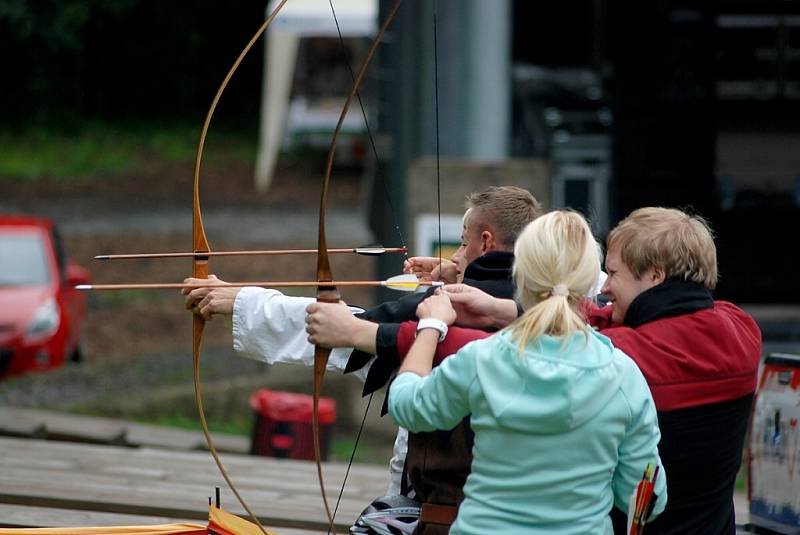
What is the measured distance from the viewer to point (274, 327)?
3.01 meters

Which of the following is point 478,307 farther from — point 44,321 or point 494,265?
point 44,321

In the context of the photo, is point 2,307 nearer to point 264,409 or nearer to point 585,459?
point 264,409

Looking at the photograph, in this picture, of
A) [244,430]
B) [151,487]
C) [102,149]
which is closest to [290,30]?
[102,149]

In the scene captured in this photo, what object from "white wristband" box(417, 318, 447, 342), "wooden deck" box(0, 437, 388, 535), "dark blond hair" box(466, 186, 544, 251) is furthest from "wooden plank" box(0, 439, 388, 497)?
"white wristband" box(417, 318, 447, 342)

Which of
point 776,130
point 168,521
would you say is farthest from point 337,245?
point 168,521

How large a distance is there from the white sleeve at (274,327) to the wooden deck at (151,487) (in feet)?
3.69

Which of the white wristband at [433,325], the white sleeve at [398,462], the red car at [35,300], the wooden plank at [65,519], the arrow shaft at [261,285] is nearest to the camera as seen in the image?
the white wristband at [433,325]

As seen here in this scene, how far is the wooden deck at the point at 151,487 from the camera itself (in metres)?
4.07

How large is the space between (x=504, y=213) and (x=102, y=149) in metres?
23.5

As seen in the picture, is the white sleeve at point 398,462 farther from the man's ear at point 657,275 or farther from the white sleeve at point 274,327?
the man's ear at point 657,275

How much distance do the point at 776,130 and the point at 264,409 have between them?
3905mm

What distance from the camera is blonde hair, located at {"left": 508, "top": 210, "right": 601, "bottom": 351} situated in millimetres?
2330

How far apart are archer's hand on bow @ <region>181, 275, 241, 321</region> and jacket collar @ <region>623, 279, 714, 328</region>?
2.94 ft

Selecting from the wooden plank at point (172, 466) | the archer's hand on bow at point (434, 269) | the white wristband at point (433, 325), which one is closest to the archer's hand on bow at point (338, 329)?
the white wristband at point (433, 325)
